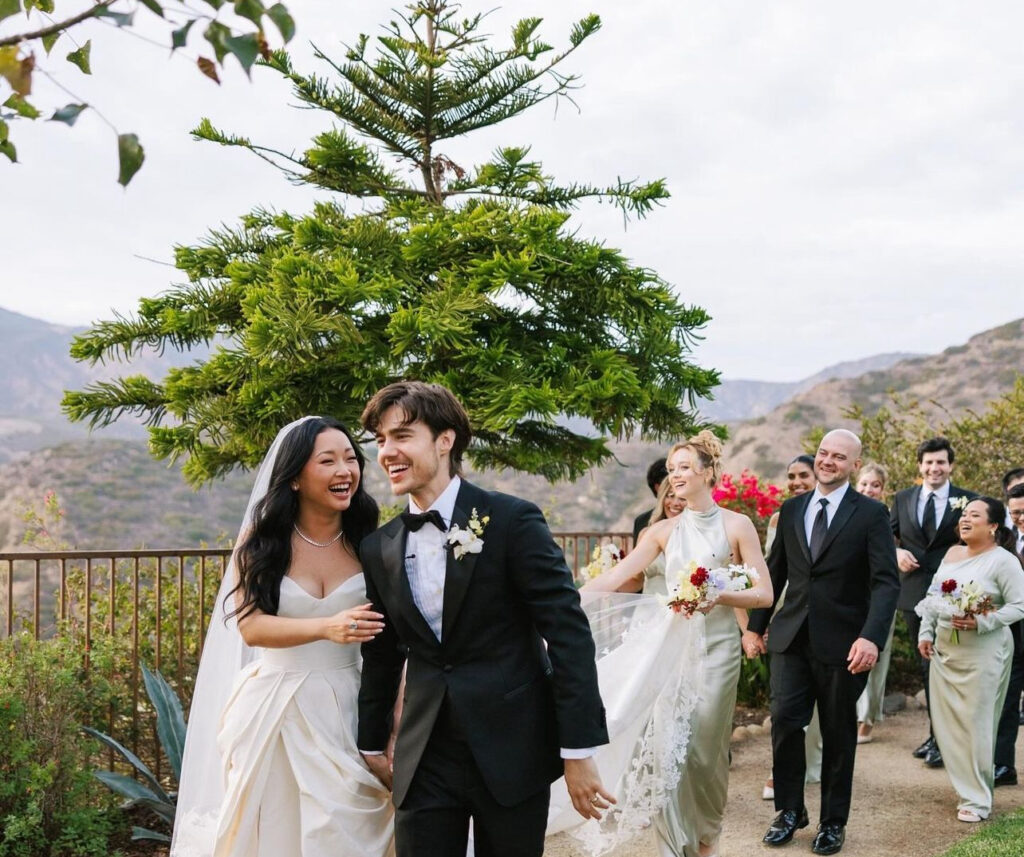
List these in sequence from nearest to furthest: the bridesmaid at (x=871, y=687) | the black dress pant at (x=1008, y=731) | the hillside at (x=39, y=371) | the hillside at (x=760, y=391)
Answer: the black dress pant at (x=1008, y=731)
the bridesmaid at (x=871, y=687)
the hillside at (x=39, y=371)
the hillside at (x=760, y=391)

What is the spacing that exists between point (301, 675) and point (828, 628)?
3.51 meters

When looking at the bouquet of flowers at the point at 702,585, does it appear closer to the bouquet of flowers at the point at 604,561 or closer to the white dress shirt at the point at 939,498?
the bouquet of flowers at the point at 604,561

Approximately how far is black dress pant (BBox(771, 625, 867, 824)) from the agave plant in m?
3.41

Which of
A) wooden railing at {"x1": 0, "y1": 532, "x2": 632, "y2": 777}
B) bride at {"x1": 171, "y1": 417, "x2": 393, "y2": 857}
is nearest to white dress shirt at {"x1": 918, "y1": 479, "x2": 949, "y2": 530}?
wooden railing at {"x1": 0, "y1": 532, "x2": 632, "y2": 777}

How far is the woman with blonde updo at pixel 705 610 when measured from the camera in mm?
5766

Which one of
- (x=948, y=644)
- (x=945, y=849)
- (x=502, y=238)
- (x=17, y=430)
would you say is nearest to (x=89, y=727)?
(x=502, y=238)

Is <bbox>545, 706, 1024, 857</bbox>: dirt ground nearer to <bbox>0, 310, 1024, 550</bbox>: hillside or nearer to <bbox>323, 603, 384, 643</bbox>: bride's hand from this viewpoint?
<bbox>323, 603, 384, 643</bbox>: bride's hand

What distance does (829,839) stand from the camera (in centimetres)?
619

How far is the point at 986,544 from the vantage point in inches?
288

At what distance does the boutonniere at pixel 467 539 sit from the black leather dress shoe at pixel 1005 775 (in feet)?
20.0

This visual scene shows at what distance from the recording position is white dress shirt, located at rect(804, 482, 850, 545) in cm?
641

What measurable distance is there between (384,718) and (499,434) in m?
4.05

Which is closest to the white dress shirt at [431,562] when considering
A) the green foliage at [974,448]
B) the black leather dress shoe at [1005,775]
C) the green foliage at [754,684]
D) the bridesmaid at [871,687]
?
the black leather dress shoe at [1005,775]

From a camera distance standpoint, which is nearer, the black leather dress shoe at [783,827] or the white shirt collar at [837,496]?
the black leather dress shoe at [783,827]
